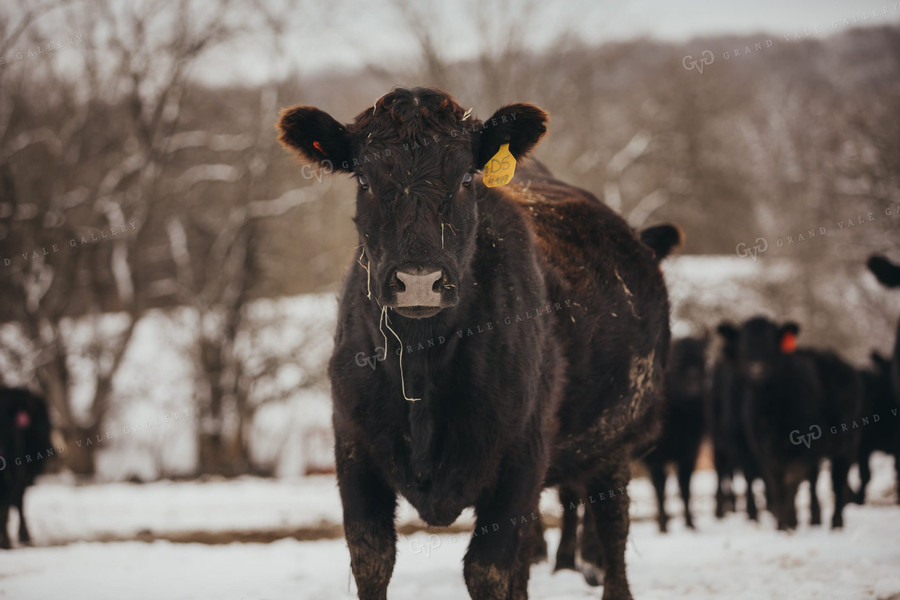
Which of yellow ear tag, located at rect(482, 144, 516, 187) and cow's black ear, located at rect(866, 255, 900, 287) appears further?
cow's black ear, located at rect(866, 255, 900, 287)

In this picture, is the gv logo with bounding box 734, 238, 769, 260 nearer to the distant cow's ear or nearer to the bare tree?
the distant cow's ear

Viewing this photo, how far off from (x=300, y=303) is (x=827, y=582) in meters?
16.9

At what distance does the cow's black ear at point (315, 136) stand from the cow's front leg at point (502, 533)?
1.78 meters

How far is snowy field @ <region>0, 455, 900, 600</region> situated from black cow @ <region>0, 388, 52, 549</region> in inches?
21.2

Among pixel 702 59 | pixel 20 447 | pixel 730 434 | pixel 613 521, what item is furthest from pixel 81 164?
pixel 613 521

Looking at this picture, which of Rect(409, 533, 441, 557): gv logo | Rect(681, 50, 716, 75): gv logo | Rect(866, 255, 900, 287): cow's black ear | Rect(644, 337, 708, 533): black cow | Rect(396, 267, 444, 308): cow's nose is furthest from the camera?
Rect(681, 50, 716, 75): gv logo

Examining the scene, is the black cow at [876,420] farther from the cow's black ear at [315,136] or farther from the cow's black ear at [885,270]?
the cow's black ear at [315,136]

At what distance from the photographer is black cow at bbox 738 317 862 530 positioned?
9273 mm

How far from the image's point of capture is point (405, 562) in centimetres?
720

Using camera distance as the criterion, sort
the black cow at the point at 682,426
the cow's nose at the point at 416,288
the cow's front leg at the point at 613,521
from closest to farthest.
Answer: the cow's nose at the point at 416,288 → the cow's front leg at the point at 613,521 → the black cow at the point at 682,426

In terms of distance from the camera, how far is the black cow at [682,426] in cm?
1016

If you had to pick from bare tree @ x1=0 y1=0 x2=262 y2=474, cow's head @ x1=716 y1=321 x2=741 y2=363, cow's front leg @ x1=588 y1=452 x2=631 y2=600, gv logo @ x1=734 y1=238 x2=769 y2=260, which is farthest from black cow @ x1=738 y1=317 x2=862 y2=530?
bare tree @ x1=0 y1=0 x2=262 y2=474

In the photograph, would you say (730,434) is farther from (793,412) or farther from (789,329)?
(789,329)

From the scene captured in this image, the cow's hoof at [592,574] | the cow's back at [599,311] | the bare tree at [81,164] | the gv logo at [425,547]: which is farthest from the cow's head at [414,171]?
the bare tree at [81,164]
